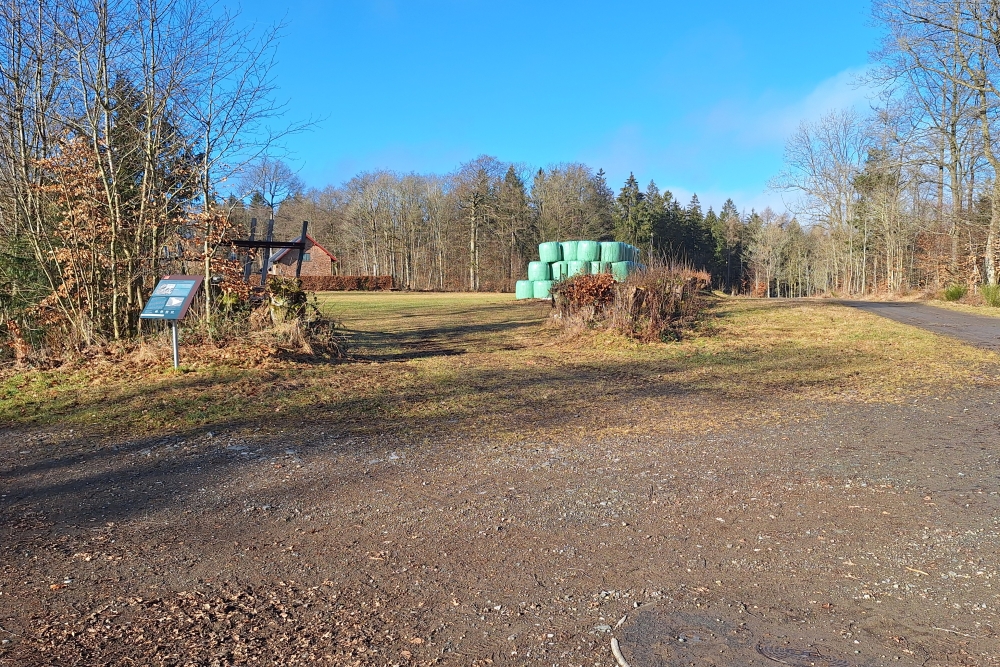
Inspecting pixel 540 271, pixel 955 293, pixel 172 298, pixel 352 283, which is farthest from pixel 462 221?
pixel 172 298

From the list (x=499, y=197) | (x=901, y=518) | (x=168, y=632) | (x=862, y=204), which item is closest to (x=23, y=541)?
(x=168, y=632)

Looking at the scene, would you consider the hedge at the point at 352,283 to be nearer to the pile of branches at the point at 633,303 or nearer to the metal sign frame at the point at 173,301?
the pile of branches at the point at 633,303

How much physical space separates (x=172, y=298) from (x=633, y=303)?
8.85m

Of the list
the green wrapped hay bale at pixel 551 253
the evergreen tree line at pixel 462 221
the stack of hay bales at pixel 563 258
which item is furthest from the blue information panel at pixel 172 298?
the evergreen tree line at pixel 462 221

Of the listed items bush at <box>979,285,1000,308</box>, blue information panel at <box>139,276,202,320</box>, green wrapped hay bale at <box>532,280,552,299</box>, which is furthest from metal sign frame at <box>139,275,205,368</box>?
green wrapped hay bale at <box>532,280,552,299</box>

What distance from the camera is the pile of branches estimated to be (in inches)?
546

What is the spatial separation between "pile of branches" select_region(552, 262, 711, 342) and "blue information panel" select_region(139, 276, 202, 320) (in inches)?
320

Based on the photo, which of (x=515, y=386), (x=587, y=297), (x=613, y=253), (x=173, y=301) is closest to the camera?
(x=515, y=386)

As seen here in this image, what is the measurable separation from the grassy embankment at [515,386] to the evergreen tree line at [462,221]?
48.0 meters

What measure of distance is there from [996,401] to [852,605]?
5819 millimetres

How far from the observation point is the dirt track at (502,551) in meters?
2.61

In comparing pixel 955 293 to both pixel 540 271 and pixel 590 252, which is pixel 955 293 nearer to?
pixel 590 252

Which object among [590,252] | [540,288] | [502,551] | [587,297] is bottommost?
[502,551]

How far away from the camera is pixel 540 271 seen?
34.9m
